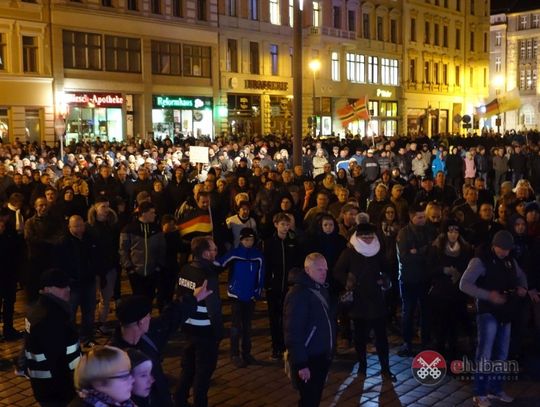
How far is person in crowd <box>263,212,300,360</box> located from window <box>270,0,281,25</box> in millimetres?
40454

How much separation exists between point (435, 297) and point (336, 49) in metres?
45.7

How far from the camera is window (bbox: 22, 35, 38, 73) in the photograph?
111 feet

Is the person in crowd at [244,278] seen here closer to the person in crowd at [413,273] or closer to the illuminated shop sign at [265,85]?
the person in crowd at [413,273]

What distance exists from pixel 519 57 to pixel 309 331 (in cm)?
9511

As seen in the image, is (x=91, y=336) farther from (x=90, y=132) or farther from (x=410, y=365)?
(x=90, y=132)

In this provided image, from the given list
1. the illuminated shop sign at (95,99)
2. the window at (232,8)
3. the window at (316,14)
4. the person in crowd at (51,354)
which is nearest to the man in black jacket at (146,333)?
the person in crowd at (51,354)

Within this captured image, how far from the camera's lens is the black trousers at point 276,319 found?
27.2ft

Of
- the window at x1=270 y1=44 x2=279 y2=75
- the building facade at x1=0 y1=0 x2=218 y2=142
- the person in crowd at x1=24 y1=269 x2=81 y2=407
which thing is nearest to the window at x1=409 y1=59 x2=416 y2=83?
the window at x1=270 y1=44 x2=279 y2=75

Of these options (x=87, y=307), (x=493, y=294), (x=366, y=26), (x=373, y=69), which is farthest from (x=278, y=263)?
(x=373, y=69)

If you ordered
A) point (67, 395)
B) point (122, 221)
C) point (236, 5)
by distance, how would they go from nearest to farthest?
1. point (67, 395)
2. point (122, 221)
3. point (236, 5)

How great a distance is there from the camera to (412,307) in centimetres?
830

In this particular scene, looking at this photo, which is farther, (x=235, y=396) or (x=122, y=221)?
(x=122, y=221)

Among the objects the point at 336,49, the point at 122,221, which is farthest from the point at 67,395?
the point at 336,49

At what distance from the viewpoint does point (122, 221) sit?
36.7 feet
